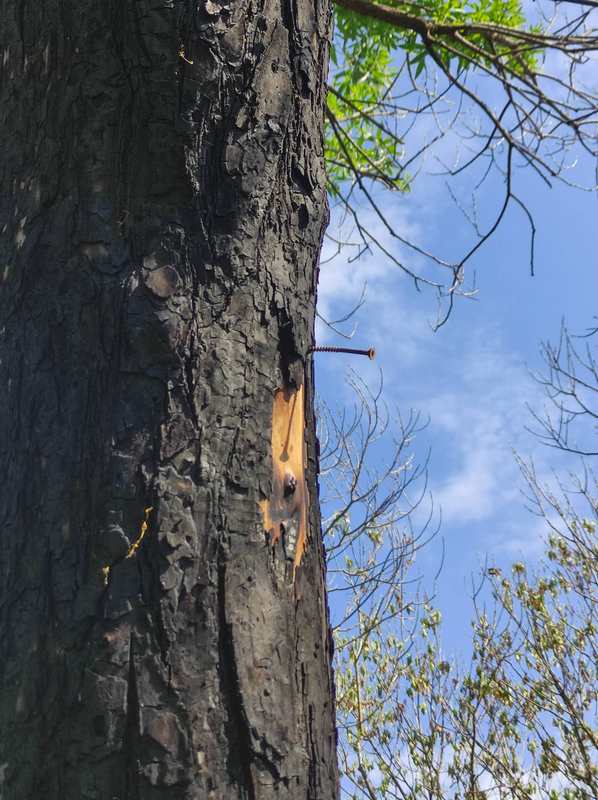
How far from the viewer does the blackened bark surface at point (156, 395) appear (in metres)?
1.08

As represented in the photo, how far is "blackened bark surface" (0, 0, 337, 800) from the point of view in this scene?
3.54 ft

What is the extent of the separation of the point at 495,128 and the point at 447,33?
0.50 meters

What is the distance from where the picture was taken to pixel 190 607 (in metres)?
1.11

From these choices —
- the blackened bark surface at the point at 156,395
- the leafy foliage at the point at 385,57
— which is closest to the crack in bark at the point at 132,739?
the blackened bark surface at the point at 156,395

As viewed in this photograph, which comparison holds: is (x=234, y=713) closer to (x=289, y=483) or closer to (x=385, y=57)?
(x=289, y=483)

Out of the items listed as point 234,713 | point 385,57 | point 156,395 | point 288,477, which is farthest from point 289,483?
point 385,57

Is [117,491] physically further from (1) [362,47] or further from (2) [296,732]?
(1) [362,47]

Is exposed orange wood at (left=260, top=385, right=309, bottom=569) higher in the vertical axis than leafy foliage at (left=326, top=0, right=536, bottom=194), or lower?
lower

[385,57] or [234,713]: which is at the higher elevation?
[385,57]

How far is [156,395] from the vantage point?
1206 mm

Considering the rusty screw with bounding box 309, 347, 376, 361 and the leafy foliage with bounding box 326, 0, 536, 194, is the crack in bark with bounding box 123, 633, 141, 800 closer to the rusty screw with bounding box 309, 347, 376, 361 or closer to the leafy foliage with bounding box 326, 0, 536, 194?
the rusty screw with bounding box 309, 347, 376, 361

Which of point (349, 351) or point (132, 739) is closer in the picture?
point (132, 739)

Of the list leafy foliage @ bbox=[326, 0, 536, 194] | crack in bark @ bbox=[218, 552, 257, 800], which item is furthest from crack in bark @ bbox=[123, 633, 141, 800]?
leafy foliage @ bbox=[326, 0, 536, 194]

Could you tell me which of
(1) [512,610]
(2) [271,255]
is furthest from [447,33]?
(1) [512,610]
